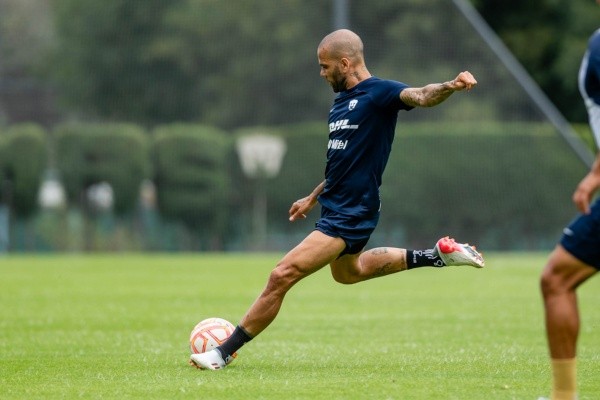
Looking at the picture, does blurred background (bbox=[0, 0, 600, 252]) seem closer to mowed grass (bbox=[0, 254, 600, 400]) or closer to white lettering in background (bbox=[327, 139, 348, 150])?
mowed grass (bbox=[0, 254, 600, 400])

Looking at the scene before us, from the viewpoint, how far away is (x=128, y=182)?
3722cm

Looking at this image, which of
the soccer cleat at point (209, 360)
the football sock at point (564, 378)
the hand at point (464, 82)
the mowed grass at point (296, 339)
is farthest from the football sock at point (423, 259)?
the football sock at point (564, 378)

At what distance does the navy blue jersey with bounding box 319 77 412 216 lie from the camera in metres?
8.56

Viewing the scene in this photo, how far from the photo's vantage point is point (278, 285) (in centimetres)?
842

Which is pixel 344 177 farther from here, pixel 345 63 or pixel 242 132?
pixel 242 132

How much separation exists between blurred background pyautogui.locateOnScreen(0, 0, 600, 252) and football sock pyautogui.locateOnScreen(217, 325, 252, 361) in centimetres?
2677

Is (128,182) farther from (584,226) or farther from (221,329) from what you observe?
(584,226)

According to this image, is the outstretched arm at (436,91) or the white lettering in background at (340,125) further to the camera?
the white lettering in background at (340,125)

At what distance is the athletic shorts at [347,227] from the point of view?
336 inches

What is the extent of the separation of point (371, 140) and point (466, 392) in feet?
6.94

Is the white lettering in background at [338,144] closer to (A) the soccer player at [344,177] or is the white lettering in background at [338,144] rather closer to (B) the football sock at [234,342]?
(A) the soccer player at [344,177]

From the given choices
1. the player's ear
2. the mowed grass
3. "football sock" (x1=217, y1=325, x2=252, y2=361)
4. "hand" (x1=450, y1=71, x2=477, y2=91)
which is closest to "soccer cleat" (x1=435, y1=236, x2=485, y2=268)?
the mowed grass

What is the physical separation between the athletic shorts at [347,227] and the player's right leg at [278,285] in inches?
1.8

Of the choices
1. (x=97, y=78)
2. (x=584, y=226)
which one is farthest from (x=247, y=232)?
(x=584, y=226)
